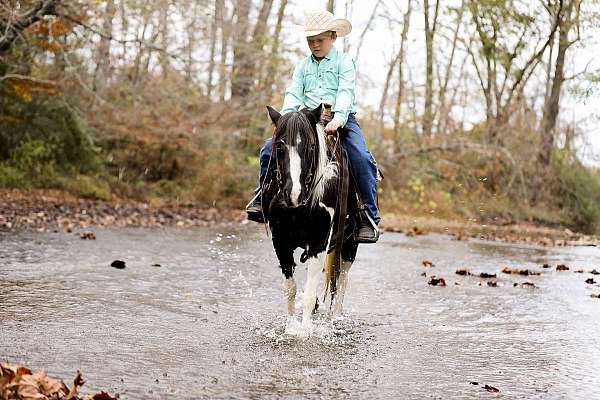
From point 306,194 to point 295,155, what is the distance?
379mm

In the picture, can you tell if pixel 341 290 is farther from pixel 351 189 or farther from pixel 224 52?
pixel 224 52

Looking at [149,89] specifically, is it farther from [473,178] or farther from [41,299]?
[41,299]

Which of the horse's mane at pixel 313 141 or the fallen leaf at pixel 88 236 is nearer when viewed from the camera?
the horse's mane at pixel 313 141

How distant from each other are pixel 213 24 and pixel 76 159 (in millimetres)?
6098

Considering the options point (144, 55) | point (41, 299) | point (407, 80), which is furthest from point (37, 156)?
point (407, 80)

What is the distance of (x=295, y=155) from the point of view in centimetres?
598

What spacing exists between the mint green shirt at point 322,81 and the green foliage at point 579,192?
26.6 meters

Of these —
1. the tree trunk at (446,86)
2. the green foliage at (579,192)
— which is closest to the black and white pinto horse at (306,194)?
the tree trunk at (446,86)

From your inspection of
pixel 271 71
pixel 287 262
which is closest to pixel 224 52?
pixel 271 71

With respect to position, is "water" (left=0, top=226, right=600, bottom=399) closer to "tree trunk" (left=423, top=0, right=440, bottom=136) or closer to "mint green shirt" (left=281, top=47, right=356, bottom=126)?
"mint green shirt" (left=281, top=47, right=356, bottom=126)

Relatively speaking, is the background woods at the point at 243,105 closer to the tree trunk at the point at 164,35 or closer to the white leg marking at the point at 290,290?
the tree trunk at the point at 164,35

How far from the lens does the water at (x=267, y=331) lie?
16.3ft

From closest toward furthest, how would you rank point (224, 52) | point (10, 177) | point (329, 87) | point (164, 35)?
point (329, 87) → point (10, 177) → point (164, 35) → point (224, 52)

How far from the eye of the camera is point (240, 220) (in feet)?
70.4
